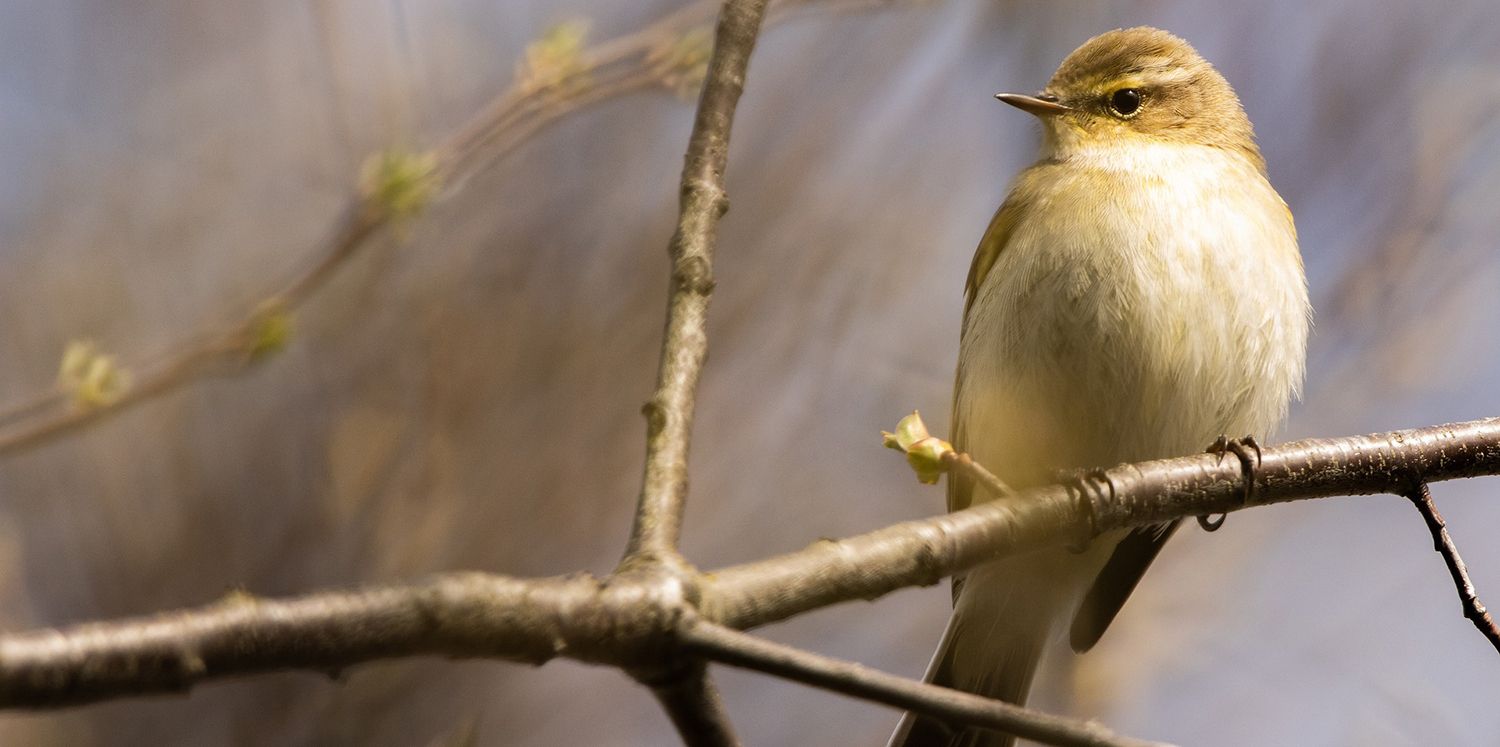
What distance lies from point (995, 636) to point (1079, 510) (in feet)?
4.72

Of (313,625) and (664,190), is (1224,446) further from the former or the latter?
(664,190)

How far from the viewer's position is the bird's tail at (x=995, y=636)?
3.73 meters

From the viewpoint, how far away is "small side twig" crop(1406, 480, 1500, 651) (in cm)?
230

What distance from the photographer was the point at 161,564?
4.16 metres

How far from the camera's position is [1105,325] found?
3.26 meters

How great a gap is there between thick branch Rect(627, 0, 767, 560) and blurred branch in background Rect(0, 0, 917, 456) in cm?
43

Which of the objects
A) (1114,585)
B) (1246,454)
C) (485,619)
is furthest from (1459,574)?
(485,619)

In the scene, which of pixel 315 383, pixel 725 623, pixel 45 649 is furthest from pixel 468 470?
pixel 45 649

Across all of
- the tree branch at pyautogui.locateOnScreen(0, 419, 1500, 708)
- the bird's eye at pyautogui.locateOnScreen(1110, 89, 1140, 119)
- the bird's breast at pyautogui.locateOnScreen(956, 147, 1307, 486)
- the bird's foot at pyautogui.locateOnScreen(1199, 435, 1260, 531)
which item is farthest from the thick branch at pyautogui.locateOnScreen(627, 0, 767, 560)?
the bird's eye at pyautogui.locateOnScreen(1110, 89, 1140, 119)

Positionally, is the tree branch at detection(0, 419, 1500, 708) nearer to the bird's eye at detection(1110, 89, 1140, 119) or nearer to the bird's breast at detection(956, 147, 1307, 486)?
the bird's breast at detection(956, 147, 1307, 486)

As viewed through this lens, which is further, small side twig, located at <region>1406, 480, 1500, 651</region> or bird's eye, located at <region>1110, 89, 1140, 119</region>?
bird's eye, located at <region>1110, 89, 1140, 119</region>

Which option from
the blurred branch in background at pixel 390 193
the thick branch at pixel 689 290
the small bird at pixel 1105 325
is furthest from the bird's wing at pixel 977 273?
the thick branch at pixel 689 290

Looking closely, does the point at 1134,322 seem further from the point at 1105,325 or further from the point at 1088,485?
the point at 1088,485

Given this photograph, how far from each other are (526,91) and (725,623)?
1.84 m
